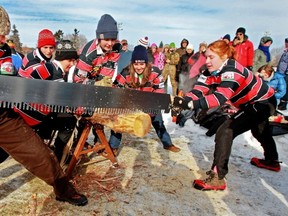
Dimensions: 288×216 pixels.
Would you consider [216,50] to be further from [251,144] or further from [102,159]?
[251,144]

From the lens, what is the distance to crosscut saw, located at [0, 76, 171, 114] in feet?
7.84

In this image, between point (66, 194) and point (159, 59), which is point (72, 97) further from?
point (159, 59)

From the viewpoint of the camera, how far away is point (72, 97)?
267cm

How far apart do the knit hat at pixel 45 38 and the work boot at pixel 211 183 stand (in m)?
2.62

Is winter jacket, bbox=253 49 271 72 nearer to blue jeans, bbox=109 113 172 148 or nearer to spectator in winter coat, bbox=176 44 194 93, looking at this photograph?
spectator in winter coat, bbox=176 44 194 93

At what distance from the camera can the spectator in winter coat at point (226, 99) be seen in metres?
3.30

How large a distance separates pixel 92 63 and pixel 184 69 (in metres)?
6.11

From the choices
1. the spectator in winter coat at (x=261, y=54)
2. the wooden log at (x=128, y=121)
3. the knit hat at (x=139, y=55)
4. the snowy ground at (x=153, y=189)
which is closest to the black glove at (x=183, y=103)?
the wooden log at (x=128, y=121)

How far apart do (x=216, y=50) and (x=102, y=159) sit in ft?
7.49

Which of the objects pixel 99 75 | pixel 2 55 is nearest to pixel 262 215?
pixel 99 75

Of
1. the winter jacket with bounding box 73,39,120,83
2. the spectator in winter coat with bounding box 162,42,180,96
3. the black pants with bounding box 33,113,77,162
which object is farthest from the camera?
the spectator in winter coat with bounding box 162,42,180,96

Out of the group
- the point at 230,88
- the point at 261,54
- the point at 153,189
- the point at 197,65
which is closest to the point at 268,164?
the point at 230,88

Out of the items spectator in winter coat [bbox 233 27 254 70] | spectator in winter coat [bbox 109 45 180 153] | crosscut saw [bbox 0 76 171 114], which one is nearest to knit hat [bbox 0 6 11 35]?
crosscut saw [bbox 0 76 171 114]

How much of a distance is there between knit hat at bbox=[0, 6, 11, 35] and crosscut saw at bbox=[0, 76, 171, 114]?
1.23 feet
